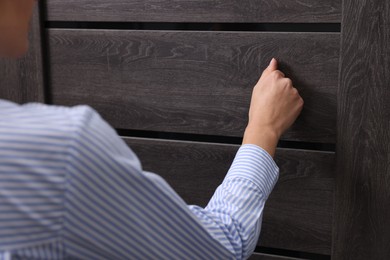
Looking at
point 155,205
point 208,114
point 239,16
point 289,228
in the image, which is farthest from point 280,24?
Result: point 155,205

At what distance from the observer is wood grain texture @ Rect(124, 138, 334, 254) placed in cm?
94

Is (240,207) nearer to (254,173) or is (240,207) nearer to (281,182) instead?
(254,173)

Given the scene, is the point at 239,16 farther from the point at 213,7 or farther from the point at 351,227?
the point at 351,227

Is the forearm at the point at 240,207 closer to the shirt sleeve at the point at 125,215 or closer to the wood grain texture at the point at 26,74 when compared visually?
the shirt sleeve at the point at 125,215

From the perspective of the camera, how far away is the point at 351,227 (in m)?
0.93

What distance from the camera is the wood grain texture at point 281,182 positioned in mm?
940

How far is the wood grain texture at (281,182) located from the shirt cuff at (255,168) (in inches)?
5.7

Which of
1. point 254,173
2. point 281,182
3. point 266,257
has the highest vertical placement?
point 254,173

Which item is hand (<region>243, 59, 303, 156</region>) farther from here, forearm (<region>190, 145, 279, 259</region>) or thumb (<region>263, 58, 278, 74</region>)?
forearm (<region>190, 145, 279, 259</region>)

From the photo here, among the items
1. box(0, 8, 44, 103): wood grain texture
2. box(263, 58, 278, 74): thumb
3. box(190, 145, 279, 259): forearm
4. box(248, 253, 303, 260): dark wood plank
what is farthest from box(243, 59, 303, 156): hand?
box(0, 8, 44, 103): wood grain texture

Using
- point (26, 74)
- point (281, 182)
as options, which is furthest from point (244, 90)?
point (26, 74)

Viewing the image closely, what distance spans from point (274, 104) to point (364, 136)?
148mm

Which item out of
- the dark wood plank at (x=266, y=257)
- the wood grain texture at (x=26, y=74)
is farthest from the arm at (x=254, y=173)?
the wood grain texture at (x=26, y=74)

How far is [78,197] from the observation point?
504 mm
